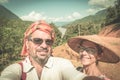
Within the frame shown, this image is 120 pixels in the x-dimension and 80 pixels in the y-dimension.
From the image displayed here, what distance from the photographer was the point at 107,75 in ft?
21.9

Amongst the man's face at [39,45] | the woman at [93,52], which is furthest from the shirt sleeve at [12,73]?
the woman at [93,52]

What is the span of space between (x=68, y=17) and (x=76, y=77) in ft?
5.29

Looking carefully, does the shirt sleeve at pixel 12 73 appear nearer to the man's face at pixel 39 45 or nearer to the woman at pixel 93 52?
the man's face at pixel 39 45

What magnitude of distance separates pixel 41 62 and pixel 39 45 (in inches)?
13.8

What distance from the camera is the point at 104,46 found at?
6.47 m

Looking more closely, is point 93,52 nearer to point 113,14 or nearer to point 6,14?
point 113,14

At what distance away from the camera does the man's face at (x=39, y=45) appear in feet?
20.1

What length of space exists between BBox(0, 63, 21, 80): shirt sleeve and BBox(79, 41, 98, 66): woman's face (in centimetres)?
122

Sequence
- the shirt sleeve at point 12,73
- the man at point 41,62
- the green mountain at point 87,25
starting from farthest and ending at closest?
the green mountain at point 87,25, the man at point 41,62, the shirt sleeve at point 12,73

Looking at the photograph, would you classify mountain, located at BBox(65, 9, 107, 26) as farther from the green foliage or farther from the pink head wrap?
the pink head wrap

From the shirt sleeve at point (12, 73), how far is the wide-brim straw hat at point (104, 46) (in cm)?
120

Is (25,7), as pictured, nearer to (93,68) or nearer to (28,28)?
(28,28)

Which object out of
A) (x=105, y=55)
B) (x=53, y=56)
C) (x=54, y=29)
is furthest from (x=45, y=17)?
(x=105, y=55)

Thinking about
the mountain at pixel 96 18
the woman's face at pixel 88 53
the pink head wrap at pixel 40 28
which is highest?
the mountain at pixel 96 18
